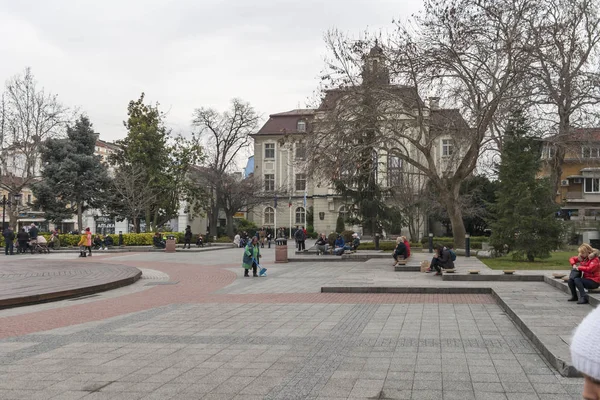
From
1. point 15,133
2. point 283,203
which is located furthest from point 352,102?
point 283,203

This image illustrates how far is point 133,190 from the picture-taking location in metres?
46.8

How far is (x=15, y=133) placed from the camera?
44.1 m

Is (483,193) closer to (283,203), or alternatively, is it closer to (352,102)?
(283,203)

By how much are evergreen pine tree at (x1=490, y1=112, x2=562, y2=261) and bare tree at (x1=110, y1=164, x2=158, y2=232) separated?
3226 cm

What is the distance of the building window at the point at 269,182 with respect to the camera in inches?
2582

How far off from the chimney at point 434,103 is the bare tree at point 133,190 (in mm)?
27779

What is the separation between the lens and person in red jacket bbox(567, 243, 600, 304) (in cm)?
1064

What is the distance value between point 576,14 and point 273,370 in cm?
2862

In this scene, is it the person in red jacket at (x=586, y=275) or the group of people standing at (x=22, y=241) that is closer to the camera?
the person in red jacket at (x=586, y=275)

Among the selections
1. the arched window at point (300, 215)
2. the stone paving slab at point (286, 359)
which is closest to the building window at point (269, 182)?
the arched window at point (300, 215)

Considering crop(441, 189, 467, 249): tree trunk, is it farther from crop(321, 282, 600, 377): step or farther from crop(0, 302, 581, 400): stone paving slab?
crop(0, 302, 581, 400): stone paving slab

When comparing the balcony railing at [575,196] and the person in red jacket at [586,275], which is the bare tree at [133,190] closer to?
the person in red jacket at [586,275]

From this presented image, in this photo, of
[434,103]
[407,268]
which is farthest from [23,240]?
[434,103]

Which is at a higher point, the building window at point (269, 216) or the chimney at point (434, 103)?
the chimney at point (434, 103)
